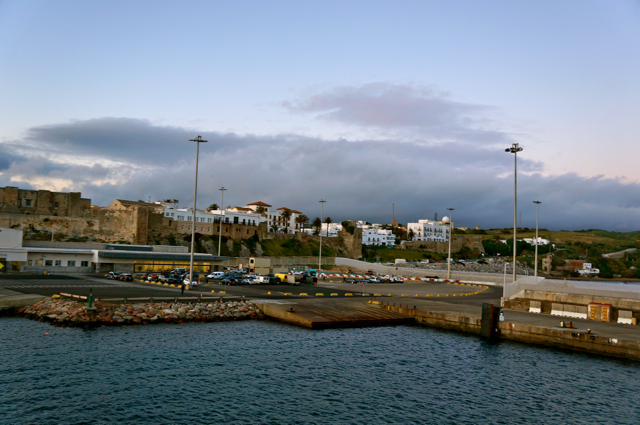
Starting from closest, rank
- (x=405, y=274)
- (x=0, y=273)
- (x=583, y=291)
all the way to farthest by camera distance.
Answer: (x=583, y=291) → (x=0, y=273) → (x=405, y=274)

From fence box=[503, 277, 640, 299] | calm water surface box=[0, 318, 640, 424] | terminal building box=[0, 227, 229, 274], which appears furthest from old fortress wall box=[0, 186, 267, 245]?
fence box=[503, 277, 640, 299]

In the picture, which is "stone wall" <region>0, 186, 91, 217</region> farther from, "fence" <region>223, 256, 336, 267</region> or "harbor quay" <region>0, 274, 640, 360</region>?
"harbor quay" <region>0, 274, 640, 360</region>

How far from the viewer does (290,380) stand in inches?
816

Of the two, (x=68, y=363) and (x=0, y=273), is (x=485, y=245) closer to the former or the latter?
(x=0, y=273)

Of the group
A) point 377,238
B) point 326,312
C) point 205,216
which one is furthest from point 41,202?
point 377,238

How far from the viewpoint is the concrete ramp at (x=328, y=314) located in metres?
33.9

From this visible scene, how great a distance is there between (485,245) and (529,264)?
1639 inches

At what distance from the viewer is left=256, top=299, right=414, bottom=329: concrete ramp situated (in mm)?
33938

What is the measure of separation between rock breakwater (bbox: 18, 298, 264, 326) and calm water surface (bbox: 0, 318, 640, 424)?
1.64 metres

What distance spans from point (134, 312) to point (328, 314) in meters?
15.0

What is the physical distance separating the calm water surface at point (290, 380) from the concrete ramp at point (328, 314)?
371cm

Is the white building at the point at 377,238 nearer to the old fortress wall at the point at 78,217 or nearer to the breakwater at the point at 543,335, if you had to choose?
the old fortress wall at the point at 78,217

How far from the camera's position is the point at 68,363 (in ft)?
70.0

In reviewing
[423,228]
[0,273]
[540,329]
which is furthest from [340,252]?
[540,329]
